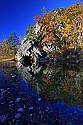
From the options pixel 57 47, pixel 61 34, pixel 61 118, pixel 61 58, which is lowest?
pixel 61 118

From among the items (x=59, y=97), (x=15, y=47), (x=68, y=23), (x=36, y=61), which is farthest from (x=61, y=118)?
(x=15, y=47)

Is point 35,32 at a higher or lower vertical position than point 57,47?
higher

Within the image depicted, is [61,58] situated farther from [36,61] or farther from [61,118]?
[61,118]

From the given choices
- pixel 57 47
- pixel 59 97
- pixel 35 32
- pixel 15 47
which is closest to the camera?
pixel 59 97

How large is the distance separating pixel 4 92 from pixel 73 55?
3917 centimetres

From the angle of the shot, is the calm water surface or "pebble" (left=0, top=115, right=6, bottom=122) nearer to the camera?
the calm water surface

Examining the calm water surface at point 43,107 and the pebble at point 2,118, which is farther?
the pebble at point 2,118

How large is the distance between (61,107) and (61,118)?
2062mm

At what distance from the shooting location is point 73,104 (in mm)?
12391

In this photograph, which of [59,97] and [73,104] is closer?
[73,104]

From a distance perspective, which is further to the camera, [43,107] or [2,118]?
[43,107]

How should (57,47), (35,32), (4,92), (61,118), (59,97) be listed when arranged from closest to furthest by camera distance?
(61,118) → (59,97) → (4,92) → (57,47) → (35,32)

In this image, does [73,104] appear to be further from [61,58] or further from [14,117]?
[61,58]

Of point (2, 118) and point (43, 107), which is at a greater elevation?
point (43, 107)
